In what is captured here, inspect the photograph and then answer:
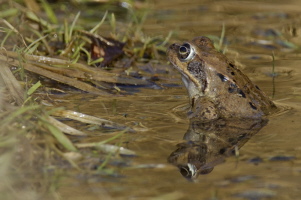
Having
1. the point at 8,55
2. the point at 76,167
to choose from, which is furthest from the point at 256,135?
the point at 8,55

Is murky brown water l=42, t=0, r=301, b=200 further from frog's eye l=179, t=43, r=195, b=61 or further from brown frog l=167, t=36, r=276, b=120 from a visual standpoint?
frog's eye l=179, t=43, r=195, b=61

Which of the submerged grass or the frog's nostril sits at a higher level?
the frog's nostril

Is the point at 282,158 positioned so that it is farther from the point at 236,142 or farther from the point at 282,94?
the point at 282,94

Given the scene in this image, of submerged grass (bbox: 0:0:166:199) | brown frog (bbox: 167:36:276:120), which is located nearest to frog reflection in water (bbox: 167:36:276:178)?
brown frog (bbox: 167:36:276:120)

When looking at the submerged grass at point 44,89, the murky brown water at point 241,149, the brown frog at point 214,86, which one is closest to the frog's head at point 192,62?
the brown frog at point 214,86

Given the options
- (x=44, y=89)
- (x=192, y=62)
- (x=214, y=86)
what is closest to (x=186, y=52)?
(x=192, y=62)

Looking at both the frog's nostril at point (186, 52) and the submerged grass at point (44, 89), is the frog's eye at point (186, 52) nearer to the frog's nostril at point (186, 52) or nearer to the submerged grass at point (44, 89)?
the frog's nostril at point (186, 52)

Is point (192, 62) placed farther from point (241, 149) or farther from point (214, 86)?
point (241, 149)
